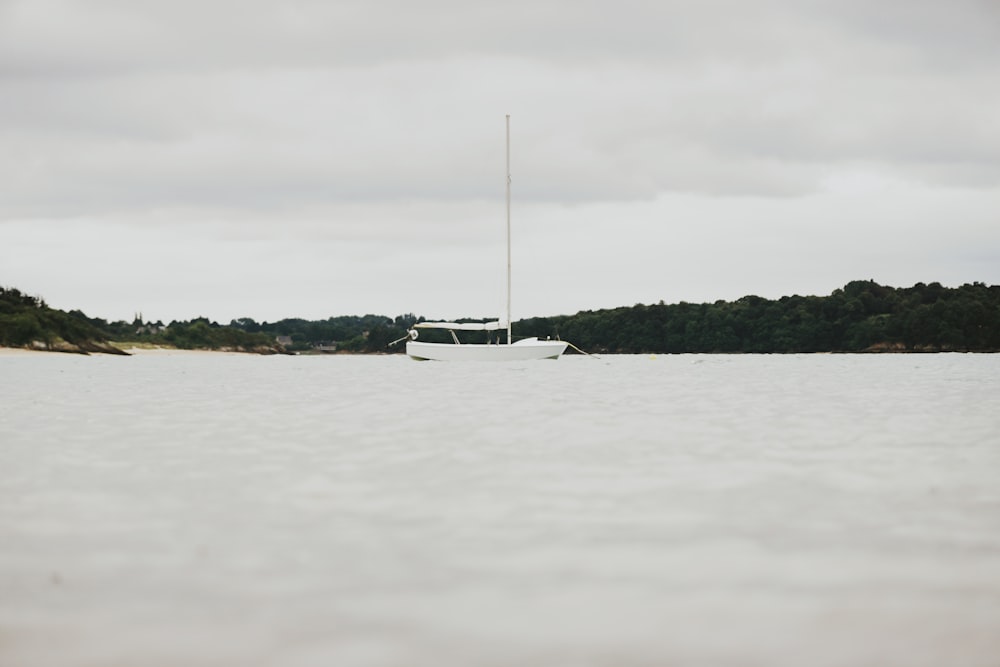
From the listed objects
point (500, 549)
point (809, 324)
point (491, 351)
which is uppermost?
point (809, 324)

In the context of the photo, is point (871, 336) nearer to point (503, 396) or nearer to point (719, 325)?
point (719, 325)

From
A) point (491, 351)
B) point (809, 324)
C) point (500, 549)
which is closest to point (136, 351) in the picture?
point (491, 351)

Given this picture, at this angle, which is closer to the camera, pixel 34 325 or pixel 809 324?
pixel 34 325

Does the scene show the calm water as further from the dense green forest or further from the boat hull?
the dense green forest

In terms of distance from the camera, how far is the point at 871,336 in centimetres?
16562

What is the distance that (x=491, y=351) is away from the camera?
254 feet

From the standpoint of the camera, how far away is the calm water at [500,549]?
601 centimetres

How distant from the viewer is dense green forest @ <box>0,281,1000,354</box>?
158875 mm

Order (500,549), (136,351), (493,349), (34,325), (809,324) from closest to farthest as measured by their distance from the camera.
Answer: (500,549), (493,349), (34,325), (136,351), (809,324)

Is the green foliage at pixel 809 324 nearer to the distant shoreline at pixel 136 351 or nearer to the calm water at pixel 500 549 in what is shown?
the distant shoreline at pixel 136 351

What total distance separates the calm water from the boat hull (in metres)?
58.8

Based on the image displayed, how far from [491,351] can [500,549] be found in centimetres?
6882

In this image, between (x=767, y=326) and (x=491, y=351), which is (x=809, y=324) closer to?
(x=767, y=326)

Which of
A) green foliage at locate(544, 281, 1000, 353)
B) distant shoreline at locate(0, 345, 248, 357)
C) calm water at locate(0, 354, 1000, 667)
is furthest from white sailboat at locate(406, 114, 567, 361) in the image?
green foliage at locate(544, 281, 1000, 353)
